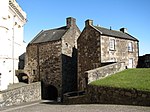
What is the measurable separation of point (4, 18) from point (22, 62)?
15.9m

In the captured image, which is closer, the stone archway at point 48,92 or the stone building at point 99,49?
the stone building at point 99,49

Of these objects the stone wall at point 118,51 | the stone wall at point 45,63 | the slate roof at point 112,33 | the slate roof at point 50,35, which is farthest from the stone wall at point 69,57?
the stone wall at point 118,51

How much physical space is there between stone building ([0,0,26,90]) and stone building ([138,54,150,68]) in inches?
725

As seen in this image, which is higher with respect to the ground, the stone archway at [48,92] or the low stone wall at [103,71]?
the low stone wall at [103,71]

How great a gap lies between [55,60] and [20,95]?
10.5 m

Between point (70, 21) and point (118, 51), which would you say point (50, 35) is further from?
point (118, 51)

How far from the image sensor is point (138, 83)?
50.0ft

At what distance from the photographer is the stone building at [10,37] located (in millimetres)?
25578

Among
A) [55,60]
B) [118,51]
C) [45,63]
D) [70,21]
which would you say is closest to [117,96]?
[118,51]

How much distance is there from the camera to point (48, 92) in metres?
34.4

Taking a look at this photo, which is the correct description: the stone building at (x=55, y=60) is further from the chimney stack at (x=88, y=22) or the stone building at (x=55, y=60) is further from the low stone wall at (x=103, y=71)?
the low stone wall at (x=103, y=71)

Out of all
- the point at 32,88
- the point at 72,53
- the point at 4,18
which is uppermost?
the point at 4,18

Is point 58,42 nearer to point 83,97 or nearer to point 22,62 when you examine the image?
point 22,62

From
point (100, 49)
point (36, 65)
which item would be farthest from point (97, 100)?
point (36, 65)
